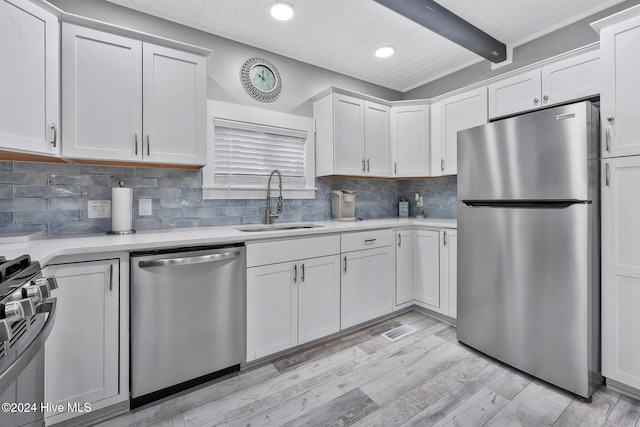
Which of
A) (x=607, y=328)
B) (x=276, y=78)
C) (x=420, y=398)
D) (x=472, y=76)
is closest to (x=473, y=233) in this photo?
(x=607, y=328)

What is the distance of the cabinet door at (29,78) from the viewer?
143 centimetres

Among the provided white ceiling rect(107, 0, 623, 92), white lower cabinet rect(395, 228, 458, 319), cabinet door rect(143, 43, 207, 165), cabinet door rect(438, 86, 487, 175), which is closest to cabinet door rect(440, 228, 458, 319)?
white lower cabinet rect(395, 228, 458, 319)

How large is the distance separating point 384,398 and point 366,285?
100 centimetres

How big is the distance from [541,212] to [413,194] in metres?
1.97

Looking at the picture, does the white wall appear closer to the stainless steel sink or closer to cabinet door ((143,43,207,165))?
cabinet door ((143,43,207,165))

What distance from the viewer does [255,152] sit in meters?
2.73

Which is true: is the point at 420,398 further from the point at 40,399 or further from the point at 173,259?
the point at 40,399

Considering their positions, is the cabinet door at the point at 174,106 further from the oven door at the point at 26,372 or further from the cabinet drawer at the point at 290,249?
the oven door at the point at 26,372

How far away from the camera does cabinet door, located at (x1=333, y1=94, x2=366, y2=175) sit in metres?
2.93

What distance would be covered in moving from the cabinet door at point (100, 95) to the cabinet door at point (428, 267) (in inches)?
98.5

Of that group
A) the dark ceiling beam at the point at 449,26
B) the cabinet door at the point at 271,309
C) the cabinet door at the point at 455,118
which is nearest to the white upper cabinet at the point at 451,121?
the cabinet door at the point at 455,118

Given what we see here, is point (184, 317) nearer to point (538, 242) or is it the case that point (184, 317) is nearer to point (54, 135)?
point (54, 135)

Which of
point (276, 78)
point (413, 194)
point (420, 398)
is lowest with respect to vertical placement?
point (420, 398)

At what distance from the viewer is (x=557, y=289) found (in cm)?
180
